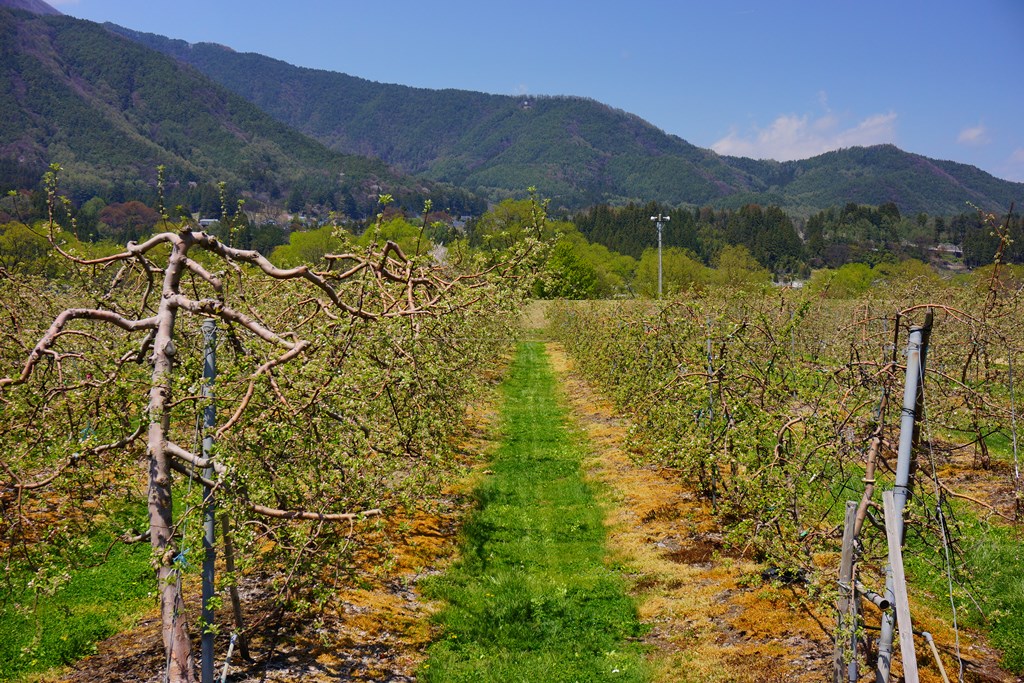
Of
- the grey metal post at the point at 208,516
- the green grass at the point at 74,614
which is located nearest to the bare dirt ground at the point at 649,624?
the green grass at the point at 74,614

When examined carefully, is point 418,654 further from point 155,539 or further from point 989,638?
point 989,638

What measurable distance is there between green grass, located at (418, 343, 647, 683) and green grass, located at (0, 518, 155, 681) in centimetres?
270

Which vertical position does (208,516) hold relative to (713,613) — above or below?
above

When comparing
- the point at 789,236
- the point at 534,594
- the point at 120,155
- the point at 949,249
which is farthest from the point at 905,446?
the point at 120,155

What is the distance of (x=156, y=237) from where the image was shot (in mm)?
3457

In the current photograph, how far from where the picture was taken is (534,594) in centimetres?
716

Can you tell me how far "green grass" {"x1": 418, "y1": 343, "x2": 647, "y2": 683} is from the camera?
5.82 m

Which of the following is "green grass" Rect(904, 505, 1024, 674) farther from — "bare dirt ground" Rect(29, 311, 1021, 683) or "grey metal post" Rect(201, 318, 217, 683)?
"grey metal post" Rect(201, 318, 217, 683)

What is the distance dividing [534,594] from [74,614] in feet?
13.8

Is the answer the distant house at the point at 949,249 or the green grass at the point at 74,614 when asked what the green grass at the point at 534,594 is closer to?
the green grass at the point at 74,614

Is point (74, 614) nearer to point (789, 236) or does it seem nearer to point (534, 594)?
point (534, 594)

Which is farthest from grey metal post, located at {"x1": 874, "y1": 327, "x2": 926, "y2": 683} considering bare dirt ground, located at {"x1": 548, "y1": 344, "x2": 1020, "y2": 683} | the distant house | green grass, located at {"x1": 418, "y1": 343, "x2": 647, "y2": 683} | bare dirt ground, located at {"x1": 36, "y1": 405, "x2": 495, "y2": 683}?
the distant house

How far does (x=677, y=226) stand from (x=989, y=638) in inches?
4089

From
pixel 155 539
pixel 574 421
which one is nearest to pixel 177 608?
pixel 155 539
